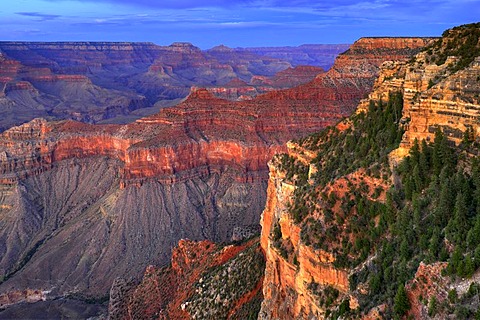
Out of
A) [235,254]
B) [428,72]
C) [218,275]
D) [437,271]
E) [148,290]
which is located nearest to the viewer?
[437,271]

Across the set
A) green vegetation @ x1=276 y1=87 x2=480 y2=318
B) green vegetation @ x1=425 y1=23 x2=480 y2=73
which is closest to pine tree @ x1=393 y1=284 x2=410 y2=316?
green vegetation @ x1=276 y1=87 x2=480 y2=318

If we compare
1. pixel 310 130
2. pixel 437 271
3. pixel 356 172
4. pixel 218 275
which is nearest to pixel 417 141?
A: pixel 356 172

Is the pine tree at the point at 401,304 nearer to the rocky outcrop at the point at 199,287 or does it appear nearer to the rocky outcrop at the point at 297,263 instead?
the rocky outcrop at the point at 297,263

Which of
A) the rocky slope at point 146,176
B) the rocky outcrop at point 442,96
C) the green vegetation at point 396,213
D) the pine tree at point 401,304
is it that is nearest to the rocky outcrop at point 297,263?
the green vegetation at point 396,213

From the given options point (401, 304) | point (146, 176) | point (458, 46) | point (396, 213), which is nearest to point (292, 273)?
point (396, 213)

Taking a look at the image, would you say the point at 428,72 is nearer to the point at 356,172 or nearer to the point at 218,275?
the point at 356,172

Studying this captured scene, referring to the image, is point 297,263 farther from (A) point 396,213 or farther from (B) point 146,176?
(B) point 146,176

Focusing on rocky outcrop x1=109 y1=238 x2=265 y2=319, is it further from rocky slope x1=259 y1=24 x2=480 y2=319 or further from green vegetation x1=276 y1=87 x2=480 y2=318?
green vegetation x1=276 y1=87 x2=480 y2=318
